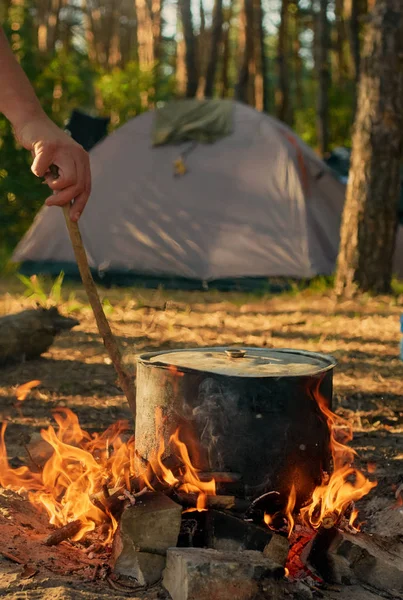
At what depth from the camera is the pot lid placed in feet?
9.17

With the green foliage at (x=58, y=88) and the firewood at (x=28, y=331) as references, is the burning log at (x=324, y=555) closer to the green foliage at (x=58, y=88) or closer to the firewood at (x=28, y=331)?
the firewood at (x=28, y=331)

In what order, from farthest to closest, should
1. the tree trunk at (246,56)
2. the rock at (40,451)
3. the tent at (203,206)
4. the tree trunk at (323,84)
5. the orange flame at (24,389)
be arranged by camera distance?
the tree trunk at (323,84) < the tree trunk at (246,56) < the tent at (203,206) < the orange flame at (24,389) < the rock at (40,451)

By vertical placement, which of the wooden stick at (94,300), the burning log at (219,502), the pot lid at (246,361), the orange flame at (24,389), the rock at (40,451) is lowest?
the orange flame at (24,389)

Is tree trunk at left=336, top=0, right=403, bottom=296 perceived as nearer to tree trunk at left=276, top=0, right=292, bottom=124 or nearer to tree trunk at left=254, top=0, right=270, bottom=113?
tree trunk at left=254, top=0, right=270, bottom=113

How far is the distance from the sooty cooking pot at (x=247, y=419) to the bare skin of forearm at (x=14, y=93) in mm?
926

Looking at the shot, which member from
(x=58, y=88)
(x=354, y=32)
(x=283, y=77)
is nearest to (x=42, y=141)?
(x=58, y=88)

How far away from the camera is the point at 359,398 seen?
5.10 meters

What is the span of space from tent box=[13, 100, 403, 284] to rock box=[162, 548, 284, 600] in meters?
6.47

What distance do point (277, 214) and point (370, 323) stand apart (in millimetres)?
2467

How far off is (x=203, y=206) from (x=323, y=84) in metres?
10.5

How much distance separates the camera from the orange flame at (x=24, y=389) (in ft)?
16.6

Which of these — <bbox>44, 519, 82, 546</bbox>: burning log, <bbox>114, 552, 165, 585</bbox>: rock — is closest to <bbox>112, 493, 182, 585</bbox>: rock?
<bbox>114, 552, 165, 585</bbox>: rock

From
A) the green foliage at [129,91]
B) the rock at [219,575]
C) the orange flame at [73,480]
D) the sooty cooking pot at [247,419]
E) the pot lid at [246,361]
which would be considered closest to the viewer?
the rock at [219,575]

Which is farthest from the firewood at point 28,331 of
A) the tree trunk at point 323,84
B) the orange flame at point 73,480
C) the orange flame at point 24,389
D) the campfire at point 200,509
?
the tree trunk at point 323,84
